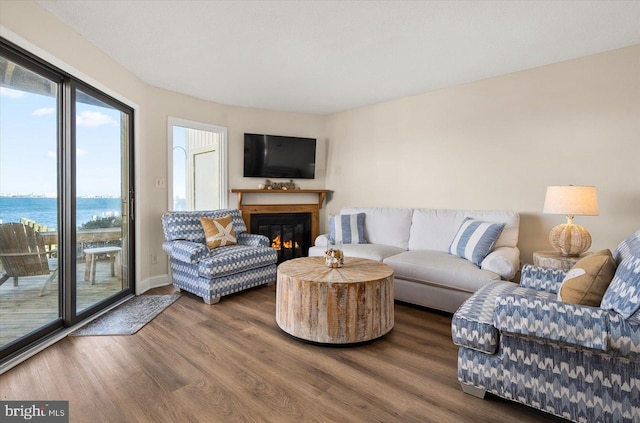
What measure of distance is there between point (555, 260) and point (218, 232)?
3321 mm

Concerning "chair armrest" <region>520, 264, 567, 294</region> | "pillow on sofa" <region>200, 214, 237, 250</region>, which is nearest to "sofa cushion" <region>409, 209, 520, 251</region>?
"chair armrest" <region>520, 264, 567, 294</region>

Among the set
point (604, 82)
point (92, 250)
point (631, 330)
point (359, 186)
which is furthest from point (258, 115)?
point (631, 330)

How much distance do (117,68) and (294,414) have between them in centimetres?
343

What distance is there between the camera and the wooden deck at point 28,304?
2.09 meters

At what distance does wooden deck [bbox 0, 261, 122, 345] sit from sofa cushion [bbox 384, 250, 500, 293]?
2845mm

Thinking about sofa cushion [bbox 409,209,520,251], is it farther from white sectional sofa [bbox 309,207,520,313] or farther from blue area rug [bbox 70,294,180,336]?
blue area rug [bbox 70,294,180,336]

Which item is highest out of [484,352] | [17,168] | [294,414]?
[17,168]

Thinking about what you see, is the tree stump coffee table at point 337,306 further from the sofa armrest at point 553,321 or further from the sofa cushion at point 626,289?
the sofa cushion at point 626,289

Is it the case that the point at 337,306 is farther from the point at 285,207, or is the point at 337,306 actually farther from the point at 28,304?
the point at 285,207

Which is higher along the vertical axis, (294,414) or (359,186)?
(359,186)

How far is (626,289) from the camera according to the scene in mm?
1408

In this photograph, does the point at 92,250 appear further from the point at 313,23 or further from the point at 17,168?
the point at 313,23

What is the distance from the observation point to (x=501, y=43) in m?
2.75

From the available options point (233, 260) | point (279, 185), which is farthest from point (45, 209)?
point (279, 185)
